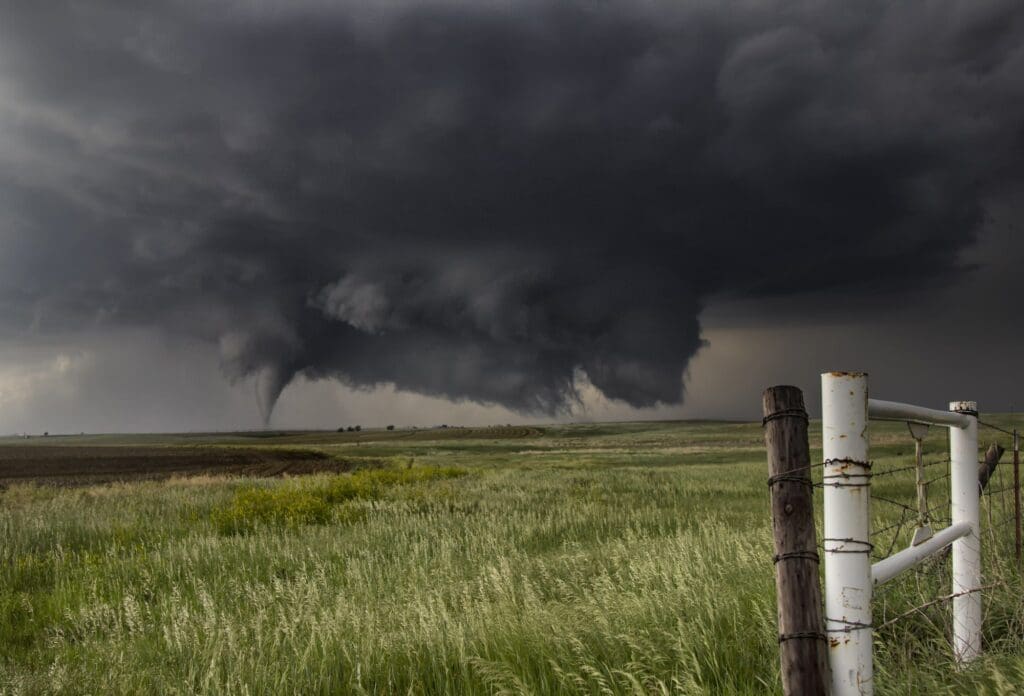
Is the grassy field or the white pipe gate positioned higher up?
the white pipe gate

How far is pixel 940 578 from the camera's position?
614cm

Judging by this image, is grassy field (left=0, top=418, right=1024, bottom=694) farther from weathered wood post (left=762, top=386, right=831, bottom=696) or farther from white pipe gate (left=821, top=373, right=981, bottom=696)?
weathered wood post (left=762, top=386, right=831, bottom=696)

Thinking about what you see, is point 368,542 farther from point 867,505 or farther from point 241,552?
point 867,505

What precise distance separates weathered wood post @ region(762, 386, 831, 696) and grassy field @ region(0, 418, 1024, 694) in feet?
2.57

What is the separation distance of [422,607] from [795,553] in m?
3.47

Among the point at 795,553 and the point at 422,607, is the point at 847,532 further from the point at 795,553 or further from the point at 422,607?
the point at 422,607

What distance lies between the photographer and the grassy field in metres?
4.83

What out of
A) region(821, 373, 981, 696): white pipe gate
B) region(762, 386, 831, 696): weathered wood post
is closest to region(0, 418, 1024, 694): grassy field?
region(821, 373, 981, 696): white pipe gate

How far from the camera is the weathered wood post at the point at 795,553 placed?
10.7 feet

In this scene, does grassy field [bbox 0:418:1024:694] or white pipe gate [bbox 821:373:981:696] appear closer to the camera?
white pipe gate [bbox 821:373:981:696]

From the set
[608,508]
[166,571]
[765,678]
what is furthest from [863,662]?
[608,508]

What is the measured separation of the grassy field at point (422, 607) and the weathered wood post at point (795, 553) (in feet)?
2.57

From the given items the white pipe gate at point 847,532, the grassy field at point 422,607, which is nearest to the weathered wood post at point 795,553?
the white pipe gate at point 847,532

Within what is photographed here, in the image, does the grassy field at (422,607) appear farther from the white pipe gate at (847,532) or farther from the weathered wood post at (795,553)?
the weathered wood post at (795,553)
